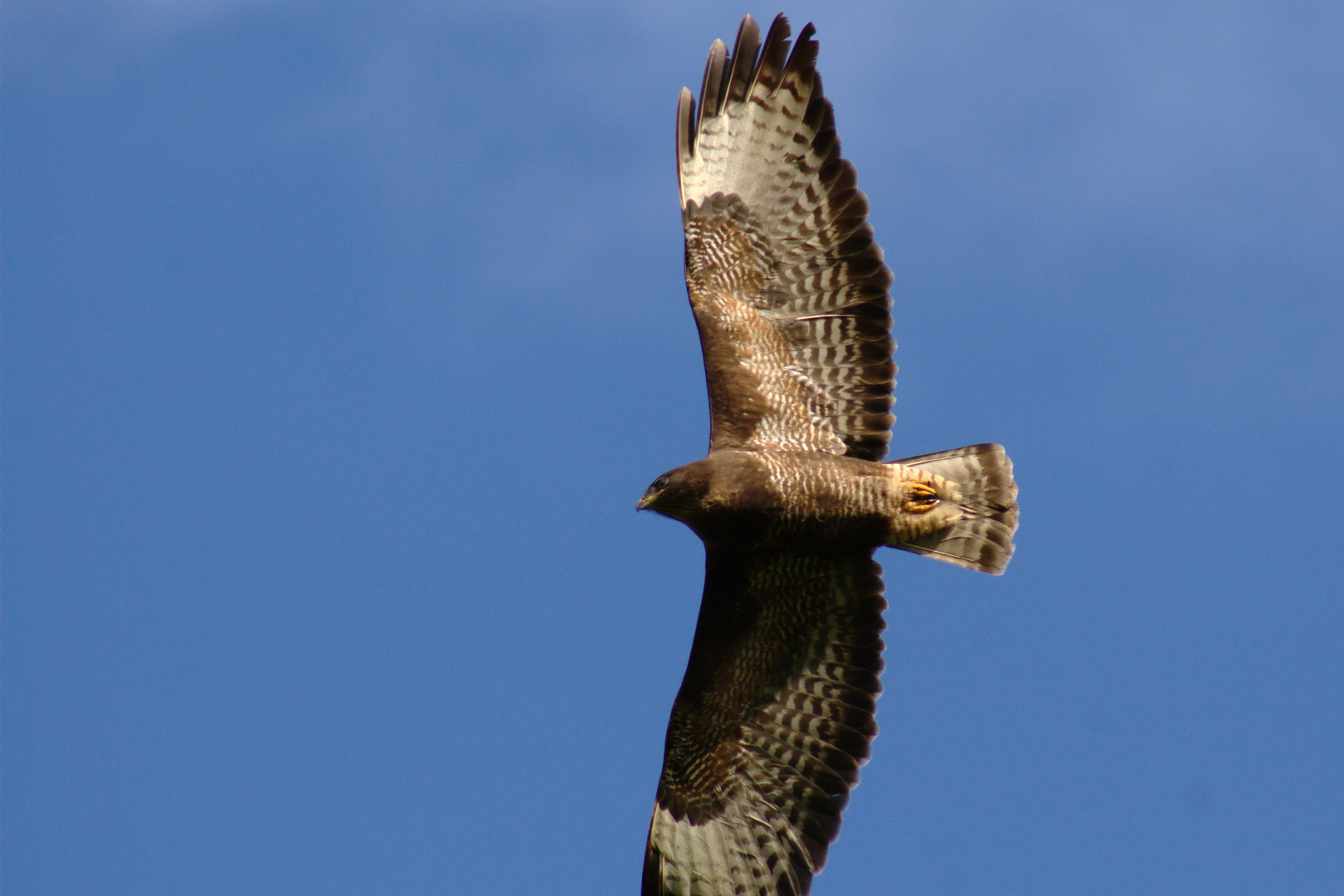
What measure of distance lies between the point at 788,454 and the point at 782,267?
1245 mm

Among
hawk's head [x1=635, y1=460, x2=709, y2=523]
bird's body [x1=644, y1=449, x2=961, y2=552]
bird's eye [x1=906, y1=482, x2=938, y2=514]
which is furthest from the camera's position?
bird's eye [x1=906, y1=482, x2=938, y2=514]

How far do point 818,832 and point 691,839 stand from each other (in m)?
0.85

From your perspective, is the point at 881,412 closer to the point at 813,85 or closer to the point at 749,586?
the point at 749,586

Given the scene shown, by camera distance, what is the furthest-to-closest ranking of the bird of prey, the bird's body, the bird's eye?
the bird of prey < the bird's eye < the bird's body

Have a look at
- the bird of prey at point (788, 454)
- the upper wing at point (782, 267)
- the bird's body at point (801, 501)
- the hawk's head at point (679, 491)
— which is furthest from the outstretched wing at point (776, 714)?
the upper wing at point (782, 267)

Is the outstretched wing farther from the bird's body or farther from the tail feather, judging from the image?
the tail feather

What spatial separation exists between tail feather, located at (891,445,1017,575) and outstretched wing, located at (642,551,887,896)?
1.69 ft

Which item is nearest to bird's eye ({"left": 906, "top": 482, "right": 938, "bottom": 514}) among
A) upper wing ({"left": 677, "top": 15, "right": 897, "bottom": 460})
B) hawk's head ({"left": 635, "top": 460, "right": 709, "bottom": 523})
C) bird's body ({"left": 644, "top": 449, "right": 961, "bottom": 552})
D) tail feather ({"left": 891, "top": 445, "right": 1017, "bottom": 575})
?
bird's body ({"left": 644, "top": 449, "right": 961, "bottom": 552})

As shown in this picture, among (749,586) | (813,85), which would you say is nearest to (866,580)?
(749,586)

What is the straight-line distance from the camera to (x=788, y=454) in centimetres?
725

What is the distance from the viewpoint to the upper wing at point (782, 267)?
7480 mm

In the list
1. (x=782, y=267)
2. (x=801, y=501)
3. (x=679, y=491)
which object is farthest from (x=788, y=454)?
(x=782, y=267)

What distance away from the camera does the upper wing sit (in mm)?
7480

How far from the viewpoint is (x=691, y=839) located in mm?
7820
